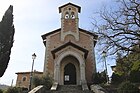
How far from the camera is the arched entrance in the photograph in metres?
25.3

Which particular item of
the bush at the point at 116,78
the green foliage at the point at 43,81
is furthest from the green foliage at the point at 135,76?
the green foliage at the point at 43,81

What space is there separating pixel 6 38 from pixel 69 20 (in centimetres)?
1107

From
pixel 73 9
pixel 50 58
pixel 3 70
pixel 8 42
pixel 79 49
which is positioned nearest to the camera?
pixel 3 70

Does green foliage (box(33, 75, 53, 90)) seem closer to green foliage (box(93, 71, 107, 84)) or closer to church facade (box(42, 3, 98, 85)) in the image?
church facade (box(42, 3, 98, 85))

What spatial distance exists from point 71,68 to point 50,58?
12.3 feet

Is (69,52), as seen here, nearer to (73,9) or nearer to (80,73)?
(80,73)

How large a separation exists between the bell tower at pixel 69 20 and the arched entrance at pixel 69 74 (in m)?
4.86

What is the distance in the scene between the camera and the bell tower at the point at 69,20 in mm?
28959

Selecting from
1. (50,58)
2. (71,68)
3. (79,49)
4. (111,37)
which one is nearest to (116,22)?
(111,37)

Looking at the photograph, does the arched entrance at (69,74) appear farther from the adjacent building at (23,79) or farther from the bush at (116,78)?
the adjacent building at (23,79)

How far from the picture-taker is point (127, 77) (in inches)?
926

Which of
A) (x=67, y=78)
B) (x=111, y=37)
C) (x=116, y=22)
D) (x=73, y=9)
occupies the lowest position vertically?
(x=67, y=78)

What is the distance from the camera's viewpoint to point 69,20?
98.8ft

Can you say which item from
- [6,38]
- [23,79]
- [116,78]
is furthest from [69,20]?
[23,79]
